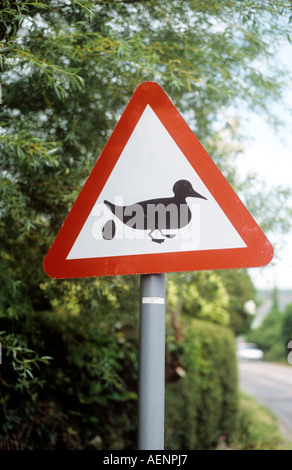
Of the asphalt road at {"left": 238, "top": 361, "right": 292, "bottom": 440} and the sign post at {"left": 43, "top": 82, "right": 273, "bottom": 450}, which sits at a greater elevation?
the sign post at {"left": 43, "top": 82, "right": 273, "bottom": 450}

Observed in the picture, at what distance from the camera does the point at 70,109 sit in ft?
9.67

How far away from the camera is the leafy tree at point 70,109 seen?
7.48ft

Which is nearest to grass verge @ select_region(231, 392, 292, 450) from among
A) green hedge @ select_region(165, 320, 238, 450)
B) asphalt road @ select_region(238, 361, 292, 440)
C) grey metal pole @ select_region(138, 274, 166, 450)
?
green hedge @ select_region(165, 320, 238, 450)

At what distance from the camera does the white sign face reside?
4.26 feet

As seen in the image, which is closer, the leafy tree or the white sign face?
the white sign face

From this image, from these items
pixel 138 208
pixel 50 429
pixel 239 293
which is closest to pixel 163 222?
pixel 138 208

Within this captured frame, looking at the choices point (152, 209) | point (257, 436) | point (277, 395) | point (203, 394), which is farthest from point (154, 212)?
point (277, 395)

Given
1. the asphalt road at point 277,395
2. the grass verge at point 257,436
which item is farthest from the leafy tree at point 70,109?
the asphalt road at point 277,395

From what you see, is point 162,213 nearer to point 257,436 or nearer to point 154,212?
point 154,212

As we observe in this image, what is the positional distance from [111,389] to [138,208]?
3583 millimetres

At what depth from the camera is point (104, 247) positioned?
1358 millimetres

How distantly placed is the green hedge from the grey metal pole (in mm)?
4738

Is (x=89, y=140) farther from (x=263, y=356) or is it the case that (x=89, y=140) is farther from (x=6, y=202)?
(x=263, y=356)
